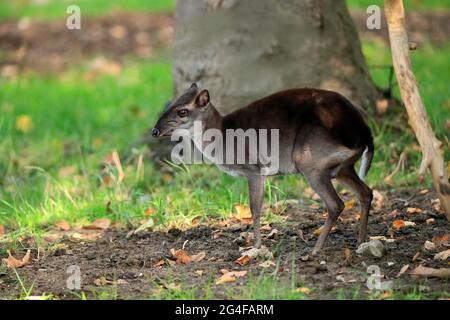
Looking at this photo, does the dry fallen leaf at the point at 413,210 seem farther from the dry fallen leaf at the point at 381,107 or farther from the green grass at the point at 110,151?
the dry fallen leaf at the point at 381,107

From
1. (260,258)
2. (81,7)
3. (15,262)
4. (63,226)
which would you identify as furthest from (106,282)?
(81,7)

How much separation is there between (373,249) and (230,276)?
849 mm

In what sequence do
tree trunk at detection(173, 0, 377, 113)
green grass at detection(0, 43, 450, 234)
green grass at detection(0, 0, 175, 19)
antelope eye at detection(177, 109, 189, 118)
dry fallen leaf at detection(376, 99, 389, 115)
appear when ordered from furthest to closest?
green grass at detection(0, 0, 175, 19) < dry fallen leaf at detection(376, 99, 389, 115) < tree trunk at detection(173, 0, 377, 113) < green grass at detection(0, 43, 450, 234) < antelope eye at detection(177, 109, 189, 118)

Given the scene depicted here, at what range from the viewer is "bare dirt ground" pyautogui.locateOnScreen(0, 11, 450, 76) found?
1211cm

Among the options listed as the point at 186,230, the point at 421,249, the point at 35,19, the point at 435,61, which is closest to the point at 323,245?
the point at 421,249

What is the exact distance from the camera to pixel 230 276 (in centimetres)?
484

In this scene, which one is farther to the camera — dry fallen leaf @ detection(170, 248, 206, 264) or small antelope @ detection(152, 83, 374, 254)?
dry fallen leaf @ detection(170, 248, 206, 264)

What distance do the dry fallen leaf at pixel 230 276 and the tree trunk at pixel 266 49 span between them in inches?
108

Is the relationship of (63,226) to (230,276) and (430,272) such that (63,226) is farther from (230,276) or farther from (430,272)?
(430,272)

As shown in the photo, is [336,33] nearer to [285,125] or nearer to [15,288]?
[285,125]

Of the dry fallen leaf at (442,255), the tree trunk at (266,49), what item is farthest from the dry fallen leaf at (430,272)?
the tree trunk at (266,49)

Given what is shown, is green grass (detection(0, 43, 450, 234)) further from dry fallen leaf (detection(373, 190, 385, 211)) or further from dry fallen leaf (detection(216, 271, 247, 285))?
dry fallen leaf (detection(216, 271, 247, 285))

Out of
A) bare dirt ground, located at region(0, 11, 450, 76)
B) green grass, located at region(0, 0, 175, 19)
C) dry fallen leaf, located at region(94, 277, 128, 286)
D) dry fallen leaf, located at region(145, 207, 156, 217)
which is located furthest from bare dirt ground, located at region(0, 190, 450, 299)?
green grass, located at region(0, 0, 175, 19)

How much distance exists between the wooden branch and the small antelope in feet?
1.37
